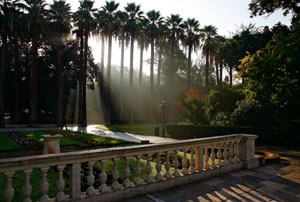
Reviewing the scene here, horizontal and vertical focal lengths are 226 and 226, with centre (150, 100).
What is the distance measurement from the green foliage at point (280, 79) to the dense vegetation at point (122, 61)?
59mm

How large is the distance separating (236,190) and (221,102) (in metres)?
18.1

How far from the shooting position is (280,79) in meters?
15.5

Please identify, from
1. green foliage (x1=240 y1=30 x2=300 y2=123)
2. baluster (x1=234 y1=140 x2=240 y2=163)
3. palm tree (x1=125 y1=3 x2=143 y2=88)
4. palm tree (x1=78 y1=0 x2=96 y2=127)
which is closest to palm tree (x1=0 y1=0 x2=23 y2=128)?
palm tree (x1=78 y1=0 x2=96 y2=127)

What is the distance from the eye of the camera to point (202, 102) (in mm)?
24156

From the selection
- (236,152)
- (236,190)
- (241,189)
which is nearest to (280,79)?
(236,152)

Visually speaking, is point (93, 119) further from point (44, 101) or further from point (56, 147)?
point (56, 147)

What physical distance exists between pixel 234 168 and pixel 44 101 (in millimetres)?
37356

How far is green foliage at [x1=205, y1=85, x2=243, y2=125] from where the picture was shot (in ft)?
72.6

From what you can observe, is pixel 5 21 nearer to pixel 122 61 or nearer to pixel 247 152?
pixel 122 61

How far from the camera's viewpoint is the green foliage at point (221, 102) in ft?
72.6

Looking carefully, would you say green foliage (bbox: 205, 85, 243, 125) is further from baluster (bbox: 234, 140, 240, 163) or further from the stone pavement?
the stone pavement

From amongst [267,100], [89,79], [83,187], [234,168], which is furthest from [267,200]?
[89,79]

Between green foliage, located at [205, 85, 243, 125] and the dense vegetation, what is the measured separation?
95 millimetres

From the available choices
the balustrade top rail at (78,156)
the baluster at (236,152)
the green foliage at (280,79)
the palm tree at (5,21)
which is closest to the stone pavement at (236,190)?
the baluster at (236,152)
